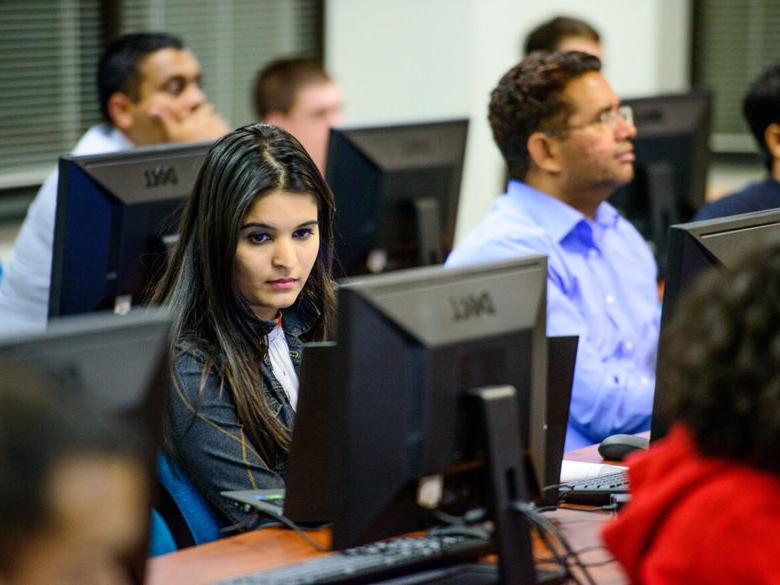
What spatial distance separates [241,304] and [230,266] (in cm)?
6

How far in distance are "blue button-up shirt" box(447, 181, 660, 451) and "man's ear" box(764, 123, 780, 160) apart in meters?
0.54

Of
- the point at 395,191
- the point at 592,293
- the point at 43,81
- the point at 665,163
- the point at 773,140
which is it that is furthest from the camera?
the point at 43,81

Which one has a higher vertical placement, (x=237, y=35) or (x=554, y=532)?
(x=237, y=35)

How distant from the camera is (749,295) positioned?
1.16m

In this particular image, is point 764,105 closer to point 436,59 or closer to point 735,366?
point 436,59

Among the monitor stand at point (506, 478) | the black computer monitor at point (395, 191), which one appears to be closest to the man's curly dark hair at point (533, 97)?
the black computer monitor at point (395, 191)

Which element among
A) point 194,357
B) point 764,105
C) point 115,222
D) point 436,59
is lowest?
point 194,357

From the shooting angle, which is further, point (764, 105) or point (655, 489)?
point (764, 105)

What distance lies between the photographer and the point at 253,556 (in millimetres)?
1783

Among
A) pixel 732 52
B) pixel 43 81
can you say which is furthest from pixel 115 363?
pixel 732 52

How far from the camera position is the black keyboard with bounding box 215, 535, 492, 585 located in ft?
5.20

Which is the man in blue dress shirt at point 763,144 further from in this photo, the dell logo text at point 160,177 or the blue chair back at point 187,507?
the blue chair back at point 187,507

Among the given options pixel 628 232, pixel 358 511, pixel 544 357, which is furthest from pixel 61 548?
pixel 628 232

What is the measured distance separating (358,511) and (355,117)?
3855 millimetres
